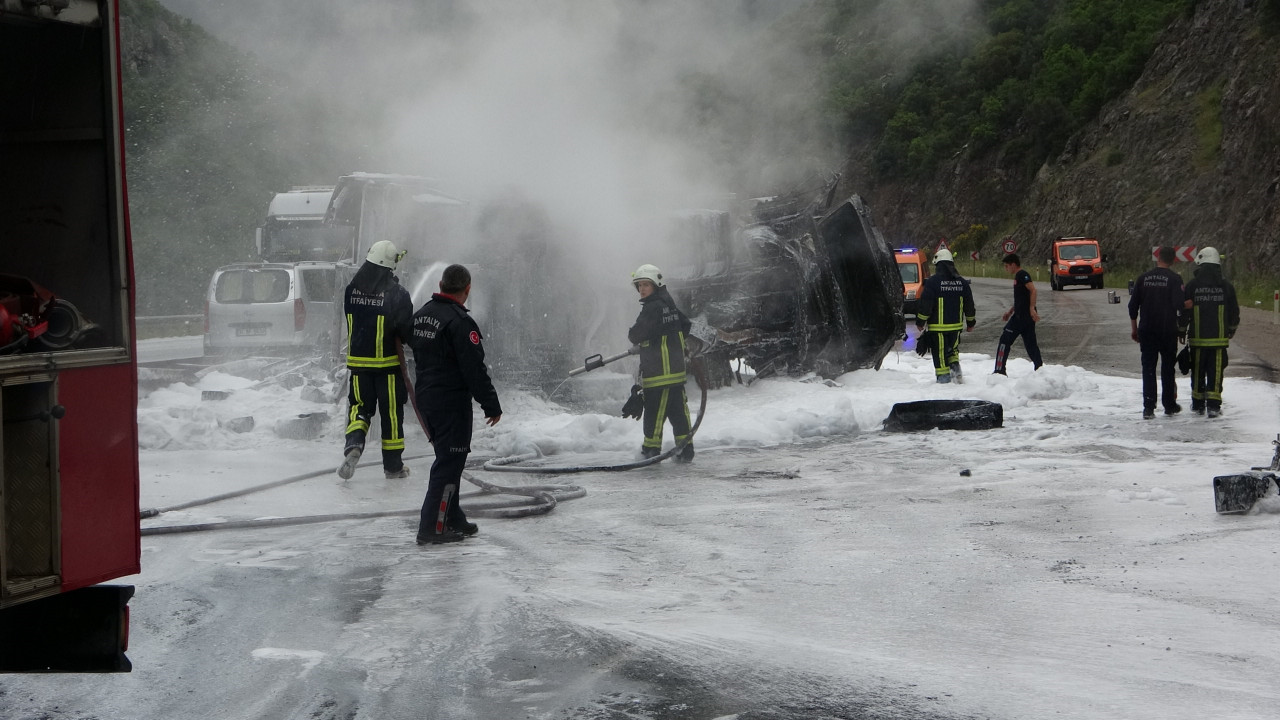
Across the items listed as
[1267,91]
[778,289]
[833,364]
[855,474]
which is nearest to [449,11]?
[778,289]

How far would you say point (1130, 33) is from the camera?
6147cm

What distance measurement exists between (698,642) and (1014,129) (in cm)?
6730

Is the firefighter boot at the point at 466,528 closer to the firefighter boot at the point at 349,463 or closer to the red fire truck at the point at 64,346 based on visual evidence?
the firefighter boot at the point at 349,463

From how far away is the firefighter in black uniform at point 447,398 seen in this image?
6.63 metres

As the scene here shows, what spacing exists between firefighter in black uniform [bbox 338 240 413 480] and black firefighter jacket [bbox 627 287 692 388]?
1.85 m

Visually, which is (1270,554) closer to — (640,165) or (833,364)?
(833,364)

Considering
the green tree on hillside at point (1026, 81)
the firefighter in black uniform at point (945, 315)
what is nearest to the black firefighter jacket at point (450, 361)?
the firefighter in black uniform at point (945, 315)

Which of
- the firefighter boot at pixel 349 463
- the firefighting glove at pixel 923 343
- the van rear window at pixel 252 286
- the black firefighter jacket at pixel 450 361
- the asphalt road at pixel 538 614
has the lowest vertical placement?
the asphalt road at pixel 538 614

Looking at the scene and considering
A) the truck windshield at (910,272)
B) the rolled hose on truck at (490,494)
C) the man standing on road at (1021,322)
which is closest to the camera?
the rolled hose on truck at (490,494)

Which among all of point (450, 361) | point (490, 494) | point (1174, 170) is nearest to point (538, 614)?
point (450, 361)

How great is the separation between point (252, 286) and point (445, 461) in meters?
12.2

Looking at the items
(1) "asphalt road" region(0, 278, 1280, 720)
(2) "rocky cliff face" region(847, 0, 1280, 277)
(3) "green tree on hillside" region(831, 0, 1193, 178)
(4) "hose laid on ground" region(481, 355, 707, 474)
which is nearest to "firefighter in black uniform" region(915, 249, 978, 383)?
(4) "hose laid on ground" region(481, 355, 707, 474)

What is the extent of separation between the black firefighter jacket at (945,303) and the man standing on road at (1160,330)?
9.17ft

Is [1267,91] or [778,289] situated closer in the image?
[778,289]
